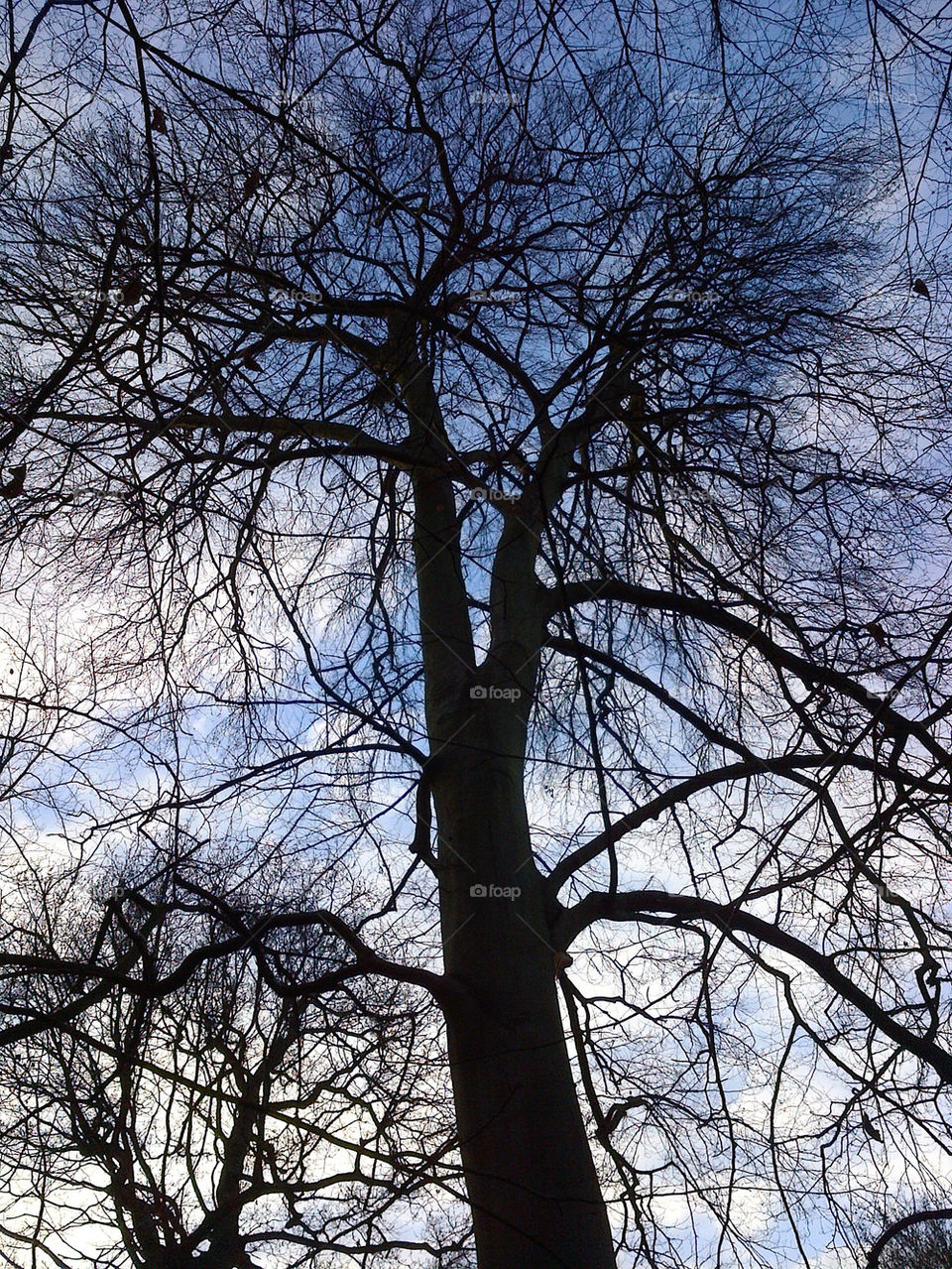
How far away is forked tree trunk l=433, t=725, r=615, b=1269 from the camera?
204 cm

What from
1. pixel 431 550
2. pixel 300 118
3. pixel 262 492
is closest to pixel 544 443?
pixel 431 550

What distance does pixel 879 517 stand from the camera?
2.92 meters

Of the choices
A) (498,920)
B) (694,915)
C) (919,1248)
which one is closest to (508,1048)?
(498,920)

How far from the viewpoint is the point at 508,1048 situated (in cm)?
225

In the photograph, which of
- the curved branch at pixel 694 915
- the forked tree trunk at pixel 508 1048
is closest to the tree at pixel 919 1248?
the curved branch at pixel 694 915

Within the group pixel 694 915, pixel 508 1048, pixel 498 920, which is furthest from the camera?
pixel 694 915

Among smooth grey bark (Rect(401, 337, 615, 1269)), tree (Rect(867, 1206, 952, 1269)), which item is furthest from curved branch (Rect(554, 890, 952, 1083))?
tree (Rect(867, 1206, 952, 1269))

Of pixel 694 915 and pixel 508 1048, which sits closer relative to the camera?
pixel 508 1048

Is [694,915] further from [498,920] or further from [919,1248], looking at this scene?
[919,1248]

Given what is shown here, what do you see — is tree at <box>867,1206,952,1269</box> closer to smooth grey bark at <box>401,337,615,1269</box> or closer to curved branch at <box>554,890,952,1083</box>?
curved branch at <box>554,890,952,1083</box>

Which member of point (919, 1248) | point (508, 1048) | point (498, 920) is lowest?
point (919, 1248)

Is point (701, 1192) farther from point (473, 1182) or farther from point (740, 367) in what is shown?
point (740, 367)

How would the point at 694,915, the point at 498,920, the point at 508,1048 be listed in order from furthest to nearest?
the point at 694,915
the point at 498,920
the point at 508,1048

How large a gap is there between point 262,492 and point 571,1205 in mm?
1853
